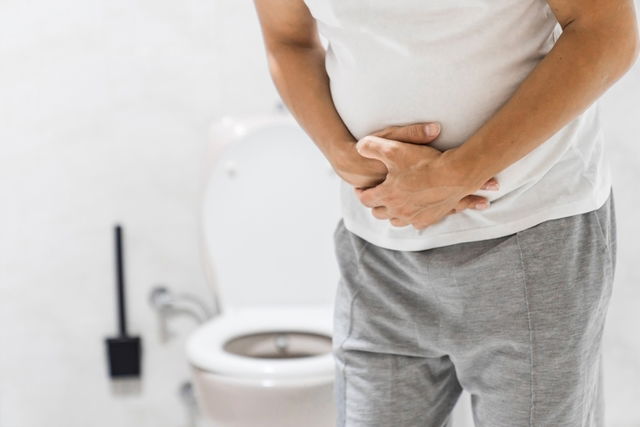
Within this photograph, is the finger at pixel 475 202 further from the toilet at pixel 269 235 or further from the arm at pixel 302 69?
the toilet at pixel 269 235

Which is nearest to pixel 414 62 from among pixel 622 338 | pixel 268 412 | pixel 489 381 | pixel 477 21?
pixel 477 21

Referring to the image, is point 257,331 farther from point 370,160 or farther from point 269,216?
point 370,160

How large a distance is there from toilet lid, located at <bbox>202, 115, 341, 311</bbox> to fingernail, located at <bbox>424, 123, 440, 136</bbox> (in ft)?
3.05

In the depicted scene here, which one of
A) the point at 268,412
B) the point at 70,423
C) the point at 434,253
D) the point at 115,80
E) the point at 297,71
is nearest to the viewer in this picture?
the point at 434,253

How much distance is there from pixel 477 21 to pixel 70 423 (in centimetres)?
159

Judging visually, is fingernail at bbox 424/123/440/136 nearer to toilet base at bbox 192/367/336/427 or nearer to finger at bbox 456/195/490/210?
finger at bbox 456/195/490/210

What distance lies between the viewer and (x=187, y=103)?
185cm

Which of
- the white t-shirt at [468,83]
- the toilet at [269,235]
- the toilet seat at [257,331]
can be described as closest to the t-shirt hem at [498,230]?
the white t-shirt at [468,83]

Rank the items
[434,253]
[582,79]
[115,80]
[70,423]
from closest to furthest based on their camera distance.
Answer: [582,79] < [434,253] < [115,80] < [70,423]

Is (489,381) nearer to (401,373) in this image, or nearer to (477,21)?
(401,373)

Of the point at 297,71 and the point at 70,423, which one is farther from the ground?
the point at 297,71

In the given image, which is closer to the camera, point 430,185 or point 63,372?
point 430,185

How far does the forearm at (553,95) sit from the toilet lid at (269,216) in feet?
3.16

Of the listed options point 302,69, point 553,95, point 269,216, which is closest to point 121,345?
point 269,216
